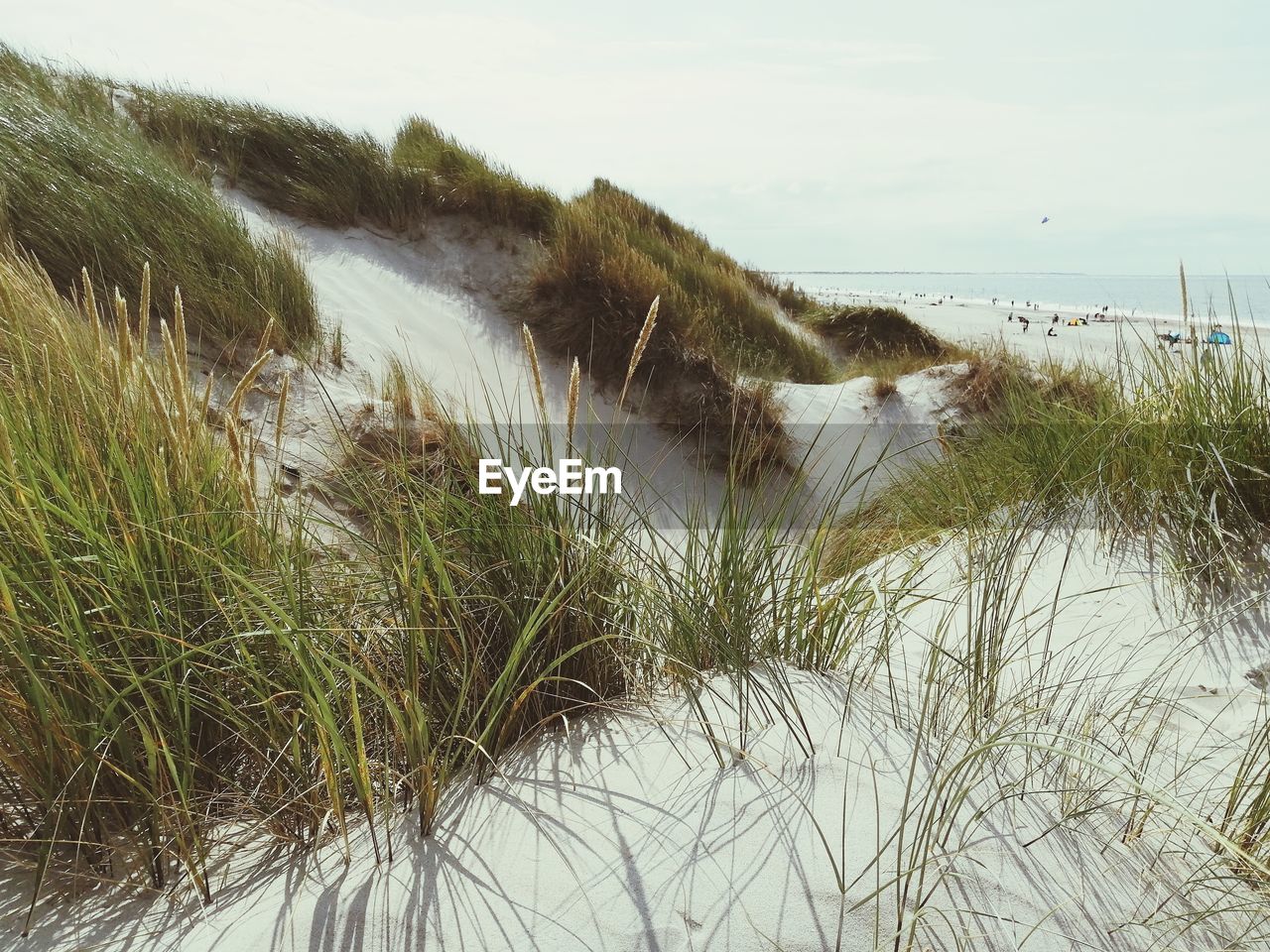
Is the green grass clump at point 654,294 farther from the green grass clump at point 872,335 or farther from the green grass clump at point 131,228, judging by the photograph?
the green grass clump at point 131,228

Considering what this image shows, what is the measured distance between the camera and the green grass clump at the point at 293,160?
720cm

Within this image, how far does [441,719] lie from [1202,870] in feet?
4.97

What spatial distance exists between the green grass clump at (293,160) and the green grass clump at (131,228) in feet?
5.55

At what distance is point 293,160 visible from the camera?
740 cm

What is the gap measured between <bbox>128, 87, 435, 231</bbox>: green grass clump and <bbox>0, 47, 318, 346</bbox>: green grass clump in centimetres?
169

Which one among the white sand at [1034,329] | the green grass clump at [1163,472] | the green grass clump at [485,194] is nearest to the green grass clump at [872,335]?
the white sand at [1034,329]

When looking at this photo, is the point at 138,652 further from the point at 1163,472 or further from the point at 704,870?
the point at 1163,472

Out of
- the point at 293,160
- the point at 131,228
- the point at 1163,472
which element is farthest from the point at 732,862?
the point at 293,160

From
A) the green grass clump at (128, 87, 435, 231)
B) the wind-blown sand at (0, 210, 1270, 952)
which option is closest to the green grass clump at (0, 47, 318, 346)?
the green grass clump at (128, 87, 435, 231)

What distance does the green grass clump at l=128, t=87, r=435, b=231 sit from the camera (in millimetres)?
7199

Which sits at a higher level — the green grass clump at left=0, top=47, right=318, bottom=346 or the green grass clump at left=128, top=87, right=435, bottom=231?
the green grass clump at left=128, top=87, right=435, bottom=231

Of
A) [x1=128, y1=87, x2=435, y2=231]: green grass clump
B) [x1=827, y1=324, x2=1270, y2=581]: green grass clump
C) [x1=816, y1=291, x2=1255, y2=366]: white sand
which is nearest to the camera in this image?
[x1=827, y1=324, x2=1270, y2=581]: green grass clump

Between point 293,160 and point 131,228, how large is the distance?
3.34m

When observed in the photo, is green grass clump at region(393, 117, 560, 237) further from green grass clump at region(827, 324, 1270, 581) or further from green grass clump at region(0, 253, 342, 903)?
green grass clump at region(0, 253, 342, 903)
